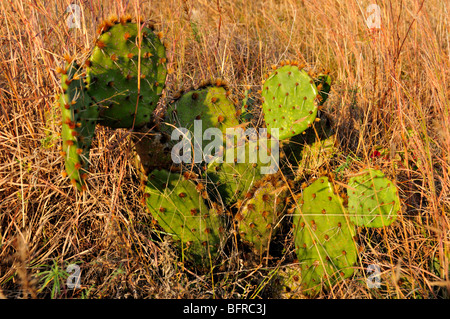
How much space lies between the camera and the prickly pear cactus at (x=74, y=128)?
3.57ft

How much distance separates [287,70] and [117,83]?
2.43ft

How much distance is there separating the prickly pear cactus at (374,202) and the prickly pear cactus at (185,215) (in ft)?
1.58

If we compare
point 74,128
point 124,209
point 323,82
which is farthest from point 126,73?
point 323,82

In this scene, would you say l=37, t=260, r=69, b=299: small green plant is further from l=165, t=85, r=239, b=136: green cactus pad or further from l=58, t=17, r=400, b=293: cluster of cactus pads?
l=165, t=85, r=239, b=136: green cactus pad

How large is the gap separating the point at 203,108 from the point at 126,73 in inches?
17.0

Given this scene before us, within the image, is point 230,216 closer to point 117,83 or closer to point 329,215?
point 329,215

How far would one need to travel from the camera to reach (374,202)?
1430 mm

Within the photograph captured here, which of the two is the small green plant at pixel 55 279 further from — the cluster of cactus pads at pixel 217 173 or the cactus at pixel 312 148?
the cactus at pixel 312 148

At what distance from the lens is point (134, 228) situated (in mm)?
1627

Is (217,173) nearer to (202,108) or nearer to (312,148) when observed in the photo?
(202,108)

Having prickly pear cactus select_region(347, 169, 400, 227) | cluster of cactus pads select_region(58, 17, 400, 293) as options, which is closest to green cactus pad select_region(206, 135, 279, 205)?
cluster of cactus pads select_region(58, 17, 400, 293)

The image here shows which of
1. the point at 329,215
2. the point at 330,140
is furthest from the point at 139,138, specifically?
the point at 330,140

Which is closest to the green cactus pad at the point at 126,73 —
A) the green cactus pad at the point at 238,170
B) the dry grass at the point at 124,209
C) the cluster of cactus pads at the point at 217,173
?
the cluster of cactus pads at the point at 217,173
